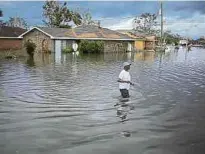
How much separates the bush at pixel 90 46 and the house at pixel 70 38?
129cm

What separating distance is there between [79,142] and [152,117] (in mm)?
3217

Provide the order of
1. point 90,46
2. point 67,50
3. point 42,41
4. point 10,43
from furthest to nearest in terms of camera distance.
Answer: point 10,43 < point 90,46 < point 42,41 < point 67,50

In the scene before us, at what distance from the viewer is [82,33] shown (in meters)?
61.2

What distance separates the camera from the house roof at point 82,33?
55.8 metres

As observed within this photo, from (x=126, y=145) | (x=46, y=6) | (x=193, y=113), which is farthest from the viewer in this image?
(x=46, y=6)

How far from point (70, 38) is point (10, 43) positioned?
36.1ft

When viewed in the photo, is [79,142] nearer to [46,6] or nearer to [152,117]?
[152,117]

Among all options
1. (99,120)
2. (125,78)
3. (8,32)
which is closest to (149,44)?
(8,32)

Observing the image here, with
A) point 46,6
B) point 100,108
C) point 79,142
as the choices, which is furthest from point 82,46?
point 79,142

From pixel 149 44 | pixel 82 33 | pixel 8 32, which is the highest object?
pixel 8 32

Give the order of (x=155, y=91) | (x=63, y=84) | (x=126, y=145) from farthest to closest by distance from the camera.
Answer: (x=63, y=84)
(x=155, y=91)
(x=126, y=145)

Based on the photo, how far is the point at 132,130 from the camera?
884 cm

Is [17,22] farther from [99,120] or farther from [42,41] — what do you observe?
[99,120]

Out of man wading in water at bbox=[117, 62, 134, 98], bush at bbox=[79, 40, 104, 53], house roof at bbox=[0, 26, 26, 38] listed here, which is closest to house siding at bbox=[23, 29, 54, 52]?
house roof at bbox=[0, 26, 26, 38]
